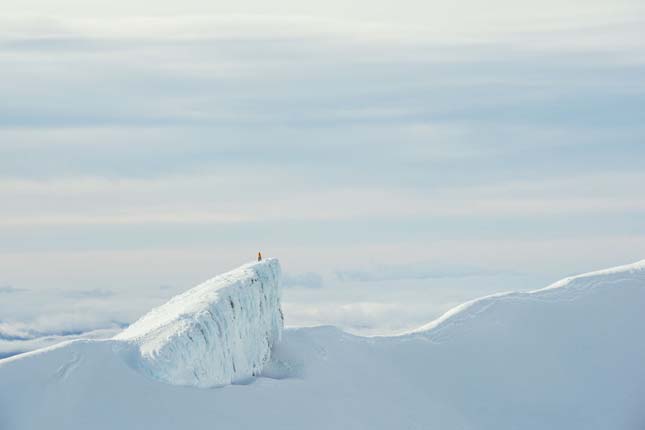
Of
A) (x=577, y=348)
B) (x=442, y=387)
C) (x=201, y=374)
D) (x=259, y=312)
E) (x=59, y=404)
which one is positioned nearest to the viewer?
(x=59, y=404)

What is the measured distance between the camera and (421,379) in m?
70.9

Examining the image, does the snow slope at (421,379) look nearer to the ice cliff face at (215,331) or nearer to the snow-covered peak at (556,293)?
the snow-covered peak at (556,293)

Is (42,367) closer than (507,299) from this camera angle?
Yes

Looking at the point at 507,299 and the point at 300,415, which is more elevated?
the point at 507,299

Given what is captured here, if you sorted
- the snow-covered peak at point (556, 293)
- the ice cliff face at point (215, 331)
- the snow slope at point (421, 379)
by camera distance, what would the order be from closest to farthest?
the snow slope at point (421, 379)
the ice cliff face at point (215, 331)
the snow-covered peak at point (556, 293)

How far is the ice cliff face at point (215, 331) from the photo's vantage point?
59.2 metres

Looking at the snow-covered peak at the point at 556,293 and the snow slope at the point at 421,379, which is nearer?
the snow slope at the point at 421,379

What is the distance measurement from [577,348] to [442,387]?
33.2ft

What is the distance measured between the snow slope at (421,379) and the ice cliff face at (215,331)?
856 mm

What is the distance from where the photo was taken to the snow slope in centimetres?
5678

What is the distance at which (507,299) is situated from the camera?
78.5 metres

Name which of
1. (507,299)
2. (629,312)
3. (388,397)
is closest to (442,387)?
(388,397)

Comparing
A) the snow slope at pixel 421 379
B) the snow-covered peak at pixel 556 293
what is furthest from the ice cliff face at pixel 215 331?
the snow-covered peak at pixel 556 293

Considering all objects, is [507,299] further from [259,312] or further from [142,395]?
[142,395]
